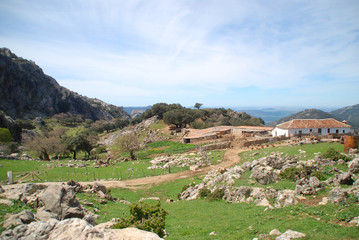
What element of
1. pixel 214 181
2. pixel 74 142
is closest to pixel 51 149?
pixel 74 142

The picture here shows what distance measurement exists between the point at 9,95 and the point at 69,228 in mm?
156408

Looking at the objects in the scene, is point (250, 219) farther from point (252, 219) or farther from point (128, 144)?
point (128, 144)

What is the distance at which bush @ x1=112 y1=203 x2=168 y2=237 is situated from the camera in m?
9.41

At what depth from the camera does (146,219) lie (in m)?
10.2

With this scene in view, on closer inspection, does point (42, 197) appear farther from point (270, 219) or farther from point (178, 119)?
point (178, 119)

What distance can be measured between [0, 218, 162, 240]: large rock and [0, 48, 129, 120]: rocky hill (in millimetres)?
141846

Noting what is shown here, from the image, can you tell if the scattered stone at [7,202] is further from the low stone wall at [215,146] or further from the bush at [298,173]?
the low stone wall at [215,146]

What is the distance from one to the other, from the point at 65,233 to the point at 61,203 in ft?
18.9

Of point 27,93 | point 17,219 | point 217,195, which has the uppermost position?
point 27,93

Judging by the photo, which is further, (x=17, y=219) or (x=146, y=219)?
Answer: (x=146, y=219)

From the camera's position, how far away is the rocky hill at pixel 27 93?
4914 inches

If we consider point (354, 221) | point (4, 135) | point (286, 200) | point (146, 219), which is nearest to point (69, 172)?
point (146, 219)

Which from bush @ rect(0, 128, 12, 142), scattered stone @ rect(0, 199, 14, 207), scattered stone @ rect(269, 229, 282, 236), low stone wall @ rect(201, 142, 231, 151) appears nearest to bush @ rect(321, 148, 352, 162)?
scattered stone @ rect(269, 229, 282, 236)

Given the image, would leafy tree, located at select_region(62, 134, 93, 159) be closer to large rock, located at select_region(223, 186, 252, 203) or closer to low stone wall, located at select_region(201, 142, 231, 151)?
low stone wall, located at select_region(201, 142, 231, 151)
